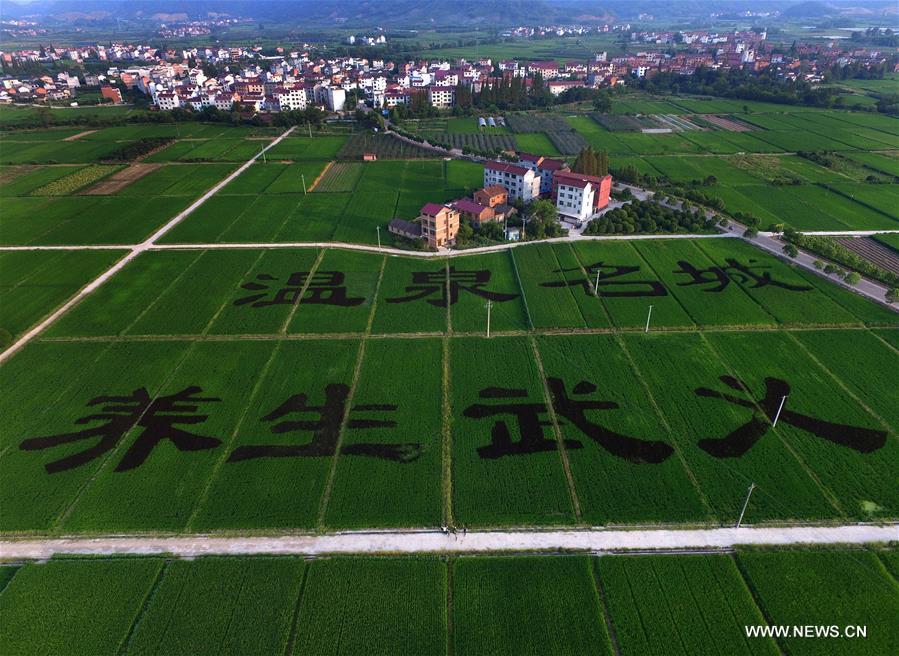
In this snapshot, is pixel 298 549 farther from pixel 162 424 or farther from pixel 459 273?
pixel 459 273

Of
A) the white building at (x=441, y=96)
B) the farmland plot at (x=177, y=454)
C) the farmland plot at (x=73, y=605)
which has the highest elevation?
the white building at (x=441, y=96)

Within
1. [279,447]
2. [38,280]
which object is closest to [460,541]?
[279,447]

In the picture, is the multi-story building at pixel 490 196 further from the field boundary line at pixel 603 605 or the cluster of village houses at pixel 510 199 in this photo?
the field boundary line at pixel 603 605

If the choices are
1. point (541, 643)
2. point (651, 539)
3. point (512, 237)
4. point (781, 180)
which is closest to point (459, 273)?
point (512, 237)

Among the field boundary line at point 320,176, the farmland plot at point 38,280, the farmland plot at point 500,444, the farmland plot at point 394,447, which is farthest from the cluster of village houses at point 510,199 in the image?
the farmland plot at point 38,280

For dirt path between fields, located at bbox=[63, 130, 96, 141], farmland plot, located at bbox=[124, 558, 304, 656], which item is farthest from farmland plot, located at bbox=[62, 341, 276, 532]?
dirt path between fields, located at bbox=[63, 130, 96, 141]

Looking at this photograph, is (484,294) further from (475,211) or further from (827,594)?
(827,594)

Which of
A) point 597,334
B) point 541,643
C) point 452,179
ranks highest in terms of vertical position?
point 452,179

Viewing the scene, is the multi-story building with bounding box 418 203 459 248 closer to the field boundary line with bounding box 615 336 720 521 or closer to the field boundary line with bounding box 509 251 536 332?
the field boundary line with bounding box 509 251 536 332

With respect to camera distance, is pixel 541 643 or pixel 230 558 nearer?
pixel 541 643
